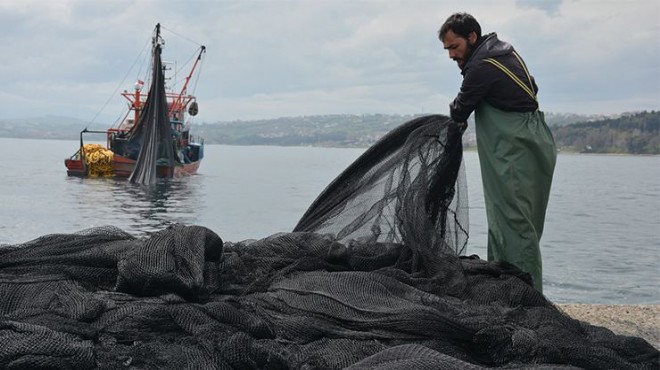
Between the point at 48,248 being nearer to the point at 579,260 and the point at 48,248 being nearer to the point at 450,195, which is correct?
the point at 450,195

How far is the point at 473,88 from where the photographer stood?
431 centimetres

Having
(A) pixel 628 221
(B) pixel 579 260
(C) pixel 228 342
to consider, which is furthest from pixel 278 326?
(A) pixel 628 221

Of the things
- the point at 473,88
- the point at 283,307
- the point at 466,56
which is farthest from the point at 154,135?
the point at 283,307

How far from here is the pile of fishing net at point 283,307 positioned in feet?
8.57

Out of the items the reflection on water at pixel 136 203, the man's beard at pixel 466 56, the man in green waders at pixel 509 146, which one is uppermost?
the man's beard at pixel 466 56

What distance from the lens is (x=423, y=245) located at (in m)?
3.94

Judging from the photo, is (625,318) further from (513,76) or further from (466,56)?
(466,56)

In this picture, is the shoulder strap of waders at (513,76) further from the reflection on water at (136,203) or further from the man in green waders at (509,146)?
the reflection on water at (136,203)

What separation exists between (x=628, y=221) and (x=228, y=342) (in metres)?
24.5

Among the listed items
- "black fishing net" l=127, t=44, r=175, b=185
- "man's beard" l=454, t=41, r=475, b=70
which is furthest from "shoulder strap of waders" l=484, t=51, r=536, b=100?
"black fishing net" l=127, t=44, r=175, b=185

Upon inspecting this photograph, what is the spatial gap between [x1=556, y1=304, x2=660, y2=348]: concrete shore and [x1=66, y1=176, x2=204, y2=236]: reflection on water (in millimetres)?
11963

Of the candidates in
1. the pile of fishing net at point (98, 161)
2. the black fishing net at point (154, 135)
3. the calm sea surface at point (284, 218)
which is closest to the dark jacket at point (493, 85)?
the calm sea surface at point (284, 218)

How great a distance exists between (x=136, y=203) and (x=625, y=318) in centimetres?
2437

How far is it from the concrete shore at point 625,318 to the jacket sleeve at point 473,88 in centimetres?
172
